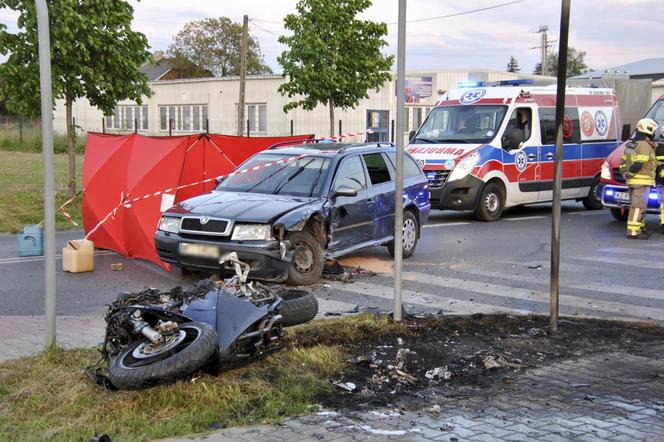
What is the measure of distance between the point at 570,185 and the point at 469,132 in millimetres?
2938

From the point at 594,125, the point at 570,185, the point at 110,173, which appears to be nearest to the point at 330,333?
the point at 110,173

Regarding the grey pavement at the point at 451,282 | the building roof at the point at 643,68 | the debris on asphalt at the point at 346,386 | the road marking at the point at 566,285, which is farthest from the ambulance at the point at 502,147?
the building roof at the point at 643,68

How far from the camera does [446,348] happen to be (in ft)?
21.2

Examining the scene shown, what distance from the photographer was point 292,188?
1027 cm

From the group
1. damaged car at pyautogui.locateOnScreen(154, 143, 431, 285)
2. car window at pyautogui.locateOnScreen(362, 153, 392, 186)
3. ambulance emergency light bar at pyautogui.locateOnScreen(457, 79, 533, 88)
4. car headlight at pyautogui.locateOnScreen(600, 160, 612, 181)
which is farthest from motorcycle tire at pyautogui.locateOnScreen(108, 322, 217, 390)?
ambulance emergency light bar at pyautogui.locateOnScreen(457, 79, 533, 88)

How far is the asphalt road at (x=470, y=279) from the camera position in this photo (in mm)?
8727

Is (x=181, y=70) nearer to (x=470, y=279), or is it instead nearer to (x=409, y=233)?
(x=409, y=233)

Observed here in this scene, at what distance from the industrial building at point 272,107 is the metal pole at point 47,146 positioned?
29.8 m

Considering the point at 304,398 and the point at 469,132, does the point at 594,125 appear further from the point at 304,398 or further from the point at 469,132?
the point at 304,398

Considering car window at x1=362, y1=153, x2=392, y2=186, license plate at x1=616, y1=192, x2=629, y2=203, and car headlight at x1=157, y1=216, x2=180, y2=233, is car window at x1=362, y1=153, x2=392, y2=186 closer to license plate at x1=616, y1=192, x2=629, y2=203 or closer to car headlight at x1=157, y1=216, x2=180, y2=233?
car headlight at x1=157, y1=216, x2=180, y2=233

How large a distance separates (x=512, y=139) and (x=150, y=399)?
12801 millimetres

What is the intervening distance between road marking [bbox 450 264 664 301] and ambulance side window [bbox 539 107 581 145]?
22.9 feet

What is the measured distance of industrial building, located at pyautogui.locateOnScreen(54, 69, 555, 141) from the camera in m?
39.0

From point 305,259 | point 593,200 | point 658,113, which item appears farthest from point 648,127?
point 305,259
